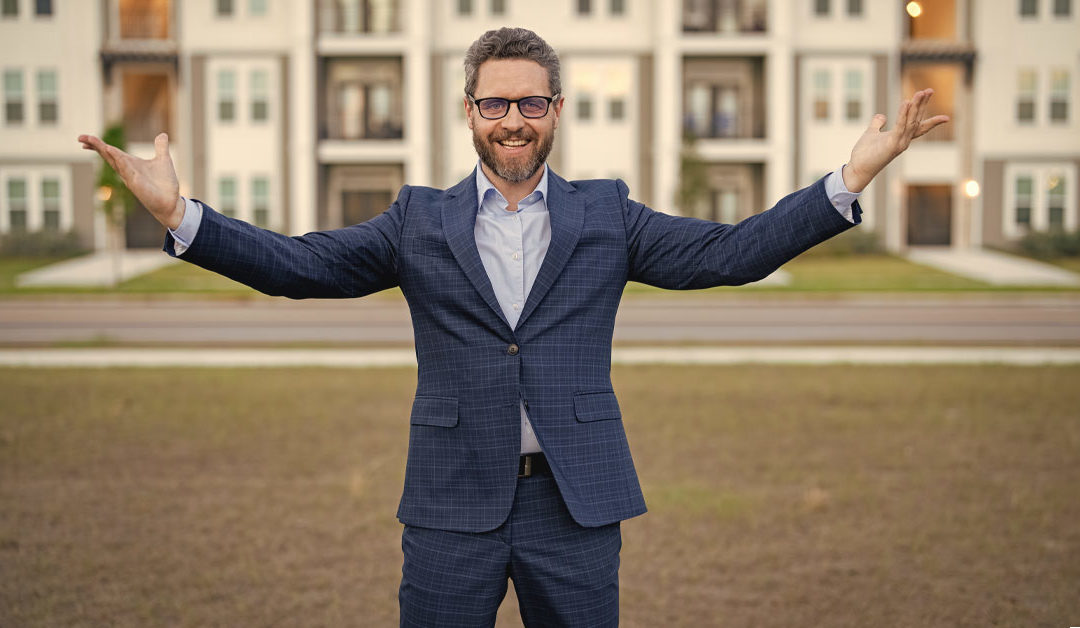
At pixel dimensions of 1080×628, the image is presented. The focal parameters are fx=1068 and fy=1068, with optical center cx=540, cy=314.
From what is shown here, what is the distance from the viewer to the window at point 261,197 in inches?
1409

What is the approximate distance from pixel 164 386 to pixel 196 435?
2609 mm

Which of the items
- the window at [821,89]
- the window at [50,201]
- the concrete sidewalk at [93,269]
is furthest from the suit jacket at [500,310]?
the window at [50,201]

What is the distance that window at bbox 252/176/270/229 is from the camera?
3578cm

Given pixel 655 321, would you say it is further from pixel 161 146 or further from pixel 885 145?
pixel 161 146

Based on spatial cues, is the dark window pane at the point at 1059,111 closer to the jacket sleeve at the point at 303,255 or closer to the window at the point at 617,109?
the window at the point at 617,109

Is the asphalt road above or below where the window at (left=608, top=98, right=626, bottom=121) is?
below

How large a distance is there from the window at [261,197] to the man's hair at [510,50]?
34.0 metres

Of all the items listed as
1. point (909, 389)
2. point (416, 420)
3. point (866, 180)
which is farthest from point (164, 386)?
point (866, 180)

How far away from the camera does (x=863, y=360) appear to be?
13398mm

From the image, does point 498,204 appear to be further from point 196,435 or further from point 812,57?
point 812,57

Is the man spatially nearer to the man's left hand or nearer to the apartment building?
the man's left hand

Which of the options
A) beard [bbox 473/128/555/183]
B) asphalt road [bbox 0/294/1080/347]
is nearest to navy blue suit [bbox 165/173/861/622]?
beard [bbox 473/128/555/183]

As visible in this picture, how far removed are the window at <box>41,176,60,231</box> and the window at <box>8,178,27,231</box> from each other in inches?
22.6

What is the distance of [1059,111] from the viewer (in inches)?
1407
